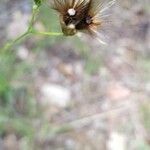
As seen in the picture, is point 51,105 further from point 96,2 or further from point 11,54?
point 96,2

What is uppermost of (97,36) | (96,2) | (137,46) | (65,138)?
(96,2)

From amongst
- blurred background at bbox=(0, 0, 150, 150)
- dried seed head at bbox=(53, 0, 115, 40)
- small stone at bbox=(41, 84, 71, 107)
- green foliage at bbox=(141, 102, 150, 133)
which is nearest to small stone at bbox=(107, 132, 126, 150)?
blurred background at bbox=(0, 0, 150, 150)

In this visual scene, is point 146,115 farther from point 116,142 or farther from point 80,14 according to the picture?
point 80,14

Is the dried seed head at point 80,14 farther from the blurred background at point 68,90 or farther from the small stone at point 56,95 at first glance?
the small stone at point 56,95

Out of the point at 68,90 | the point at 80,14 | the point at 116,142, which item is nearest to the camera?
the point at 80,14

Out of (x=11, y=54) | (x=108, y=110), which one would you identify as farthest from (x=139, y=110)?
(x=11, y=54)

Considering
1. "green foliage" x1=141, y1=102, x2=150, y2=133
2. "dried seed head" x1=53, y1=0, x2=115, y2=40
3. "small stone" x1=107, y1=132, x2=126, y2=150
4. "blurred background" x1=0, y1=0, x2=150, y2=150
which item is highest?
"dried seed head" x1=53, y1=0, x2=115, y2=40

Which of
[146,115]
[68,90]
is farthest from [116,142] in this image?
[68,90]

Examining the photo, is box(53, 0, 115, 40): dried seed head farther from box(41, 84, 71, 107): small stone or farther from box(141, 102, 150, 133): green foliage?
box(141, 102, 150, 133): green foliage
